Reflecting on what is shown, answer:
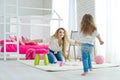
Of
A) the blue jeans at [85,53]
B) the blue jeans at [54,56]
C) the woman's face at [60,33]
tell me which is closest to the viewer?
the blue jeans at [85,53]

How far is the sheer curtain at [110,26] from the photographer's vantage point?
13.5 feet

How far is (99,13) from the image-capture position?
464cm

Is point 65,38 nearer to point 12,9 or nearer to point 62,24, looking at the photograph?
point 62,24

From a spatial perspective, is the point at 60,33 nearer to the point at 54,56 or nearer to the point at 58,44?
the point at 58,44

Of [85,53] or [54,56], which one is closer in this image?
[85,53]

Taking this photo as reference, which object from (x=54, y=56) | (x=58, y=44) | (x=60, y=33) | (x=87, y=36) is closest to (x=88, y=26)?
(x=87, y=36)

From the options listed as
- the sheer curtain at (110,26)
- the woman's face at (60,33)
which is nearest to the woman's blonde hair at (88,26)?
the woman's face at (60,33)

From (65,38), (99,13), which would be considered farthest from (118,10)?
(65,38)

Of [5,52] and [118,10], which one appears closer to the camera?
[118,10]

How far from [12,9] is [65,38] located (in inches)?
169

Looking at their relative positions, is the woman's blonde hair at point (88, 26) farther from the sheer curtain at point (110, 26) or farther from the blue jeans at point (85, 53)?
the sheer curtain at point (110, 26)

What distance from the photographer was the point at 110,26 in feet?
14.2

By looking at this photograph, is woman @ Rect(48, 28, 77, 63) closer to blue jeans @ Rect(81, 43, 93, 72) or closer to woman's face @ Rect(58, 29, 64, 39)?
woman's face @ Rect(58, 29, 64, 39)

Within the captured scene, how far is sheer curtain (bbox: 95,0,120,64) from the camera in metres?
4.12
